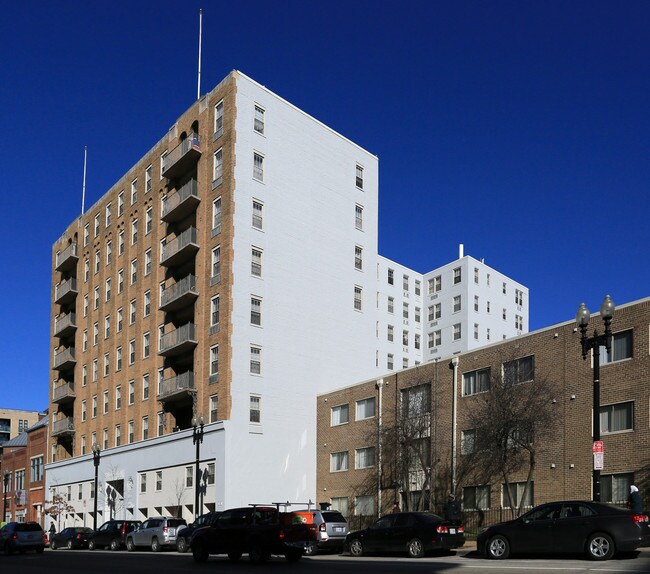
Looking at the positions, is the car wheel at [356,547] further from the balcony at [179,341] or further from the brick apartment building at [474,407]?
the balcony at [179,341]

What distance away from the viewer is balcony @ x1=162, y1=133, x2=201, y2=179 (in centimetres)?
5859

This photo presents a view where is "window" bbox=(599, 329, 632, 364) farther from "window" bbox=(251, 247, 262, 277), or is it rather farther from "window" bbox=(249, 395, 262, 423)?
"window" bbox=(251, 247, 262, 277)

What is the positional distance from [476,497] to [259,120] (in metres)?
28.6

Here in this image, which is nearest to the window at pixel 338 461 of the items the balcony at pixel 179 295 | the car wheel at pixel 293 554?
the balcony at pixel 179 295

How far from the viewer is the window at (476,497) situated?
4234 cm

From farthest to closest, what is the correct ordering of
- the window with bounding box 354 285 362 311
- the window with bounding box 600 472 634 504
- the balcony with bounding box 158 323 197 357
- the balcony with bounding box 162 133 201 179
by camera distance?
1. the window with bounding box 354 285 362 311
2. the balcony with bounding box 162 133 201 179
3. the balcony with bounding box 158 323 197 357
4. the window with bounding box 600 472 634 504

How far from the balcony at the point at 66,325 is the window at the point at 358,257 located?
29918 mm

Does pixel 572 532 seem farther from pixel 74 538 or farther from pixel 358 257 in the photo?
pixel 358 257

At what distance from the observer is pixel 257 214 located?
55.9m

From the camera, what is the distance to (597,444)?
25094 mm

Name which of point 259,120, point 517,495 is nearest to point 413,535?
point 517,495

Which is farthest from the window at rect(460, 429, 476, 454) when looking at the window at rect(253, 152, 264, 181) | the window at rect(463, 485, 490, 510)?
the window at rect(253, 152, 264, 181)

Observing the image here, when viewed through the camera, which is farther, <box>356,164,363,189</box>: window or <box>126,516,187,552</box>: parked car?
<box>356,164,363,189</box>: window

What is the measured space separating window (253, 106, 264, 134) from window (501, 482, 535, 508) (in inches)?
1122
